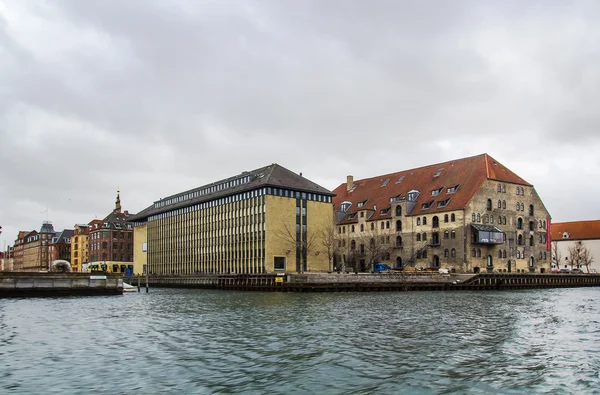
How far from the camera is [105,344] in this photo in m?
29.0

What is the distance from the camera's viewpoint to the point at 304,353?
999 inches

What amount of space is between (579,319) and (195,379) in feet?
96.5

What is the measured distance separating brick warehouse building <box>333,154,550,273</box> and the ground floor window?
11268 mm

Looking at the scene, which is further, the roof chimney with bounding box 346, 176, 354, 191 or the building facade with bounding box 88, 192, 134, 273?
the building facade with bounding box 88, 192, 134, 273

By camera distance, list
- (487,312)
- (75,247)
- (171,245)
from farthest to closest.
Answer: (75,247) → (171,245) → (487,312)

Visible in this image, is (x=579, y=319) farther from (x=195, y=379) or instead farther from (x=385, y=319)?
(x=195, y=379)

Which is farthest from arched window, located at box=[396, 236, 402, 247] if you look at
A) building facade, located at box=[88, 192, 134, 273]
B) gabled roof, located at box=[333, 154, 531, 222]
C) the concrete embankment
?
building facade, located at box=[88, 192, 134, 273]

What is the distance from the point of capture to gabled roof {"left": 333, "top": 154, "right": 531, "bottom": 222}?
10356 centimetres

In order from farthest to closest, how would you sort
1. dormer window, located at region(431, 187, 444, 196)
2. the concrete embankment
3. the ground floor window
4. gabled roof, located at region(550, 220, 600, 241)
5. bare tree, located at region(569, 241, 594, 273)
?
gabled roof, located at region(550, 220, 600, 241)
bare tree, located at region(569, 241, 594, 273)
dormer window, located at region(431, 187, 444, 196)
the ground floor window
the concrete embankment

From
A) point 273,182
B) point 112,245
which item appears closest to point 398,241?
point 273,182

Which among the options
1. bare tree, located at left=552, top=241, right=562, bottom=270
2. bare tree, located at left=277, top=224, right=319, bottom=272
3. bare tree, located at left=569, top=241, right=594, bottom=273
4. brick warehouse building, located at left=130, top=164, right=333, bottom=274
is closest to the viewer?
brick warehouse building, located at left=130, top=164, right=333, bottom=274

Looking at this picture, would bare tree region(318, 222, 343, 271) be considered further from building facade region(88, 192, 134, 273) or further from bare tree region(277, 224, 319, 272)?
building facade region(88, 192, 134, 273)

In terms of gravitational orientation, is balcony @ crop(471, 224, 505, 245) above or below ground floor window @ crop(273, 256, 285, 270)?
above

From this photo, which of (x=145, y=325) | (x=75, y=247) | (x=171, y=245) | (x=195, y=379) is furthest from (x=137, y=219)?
(x=195, y=379)
